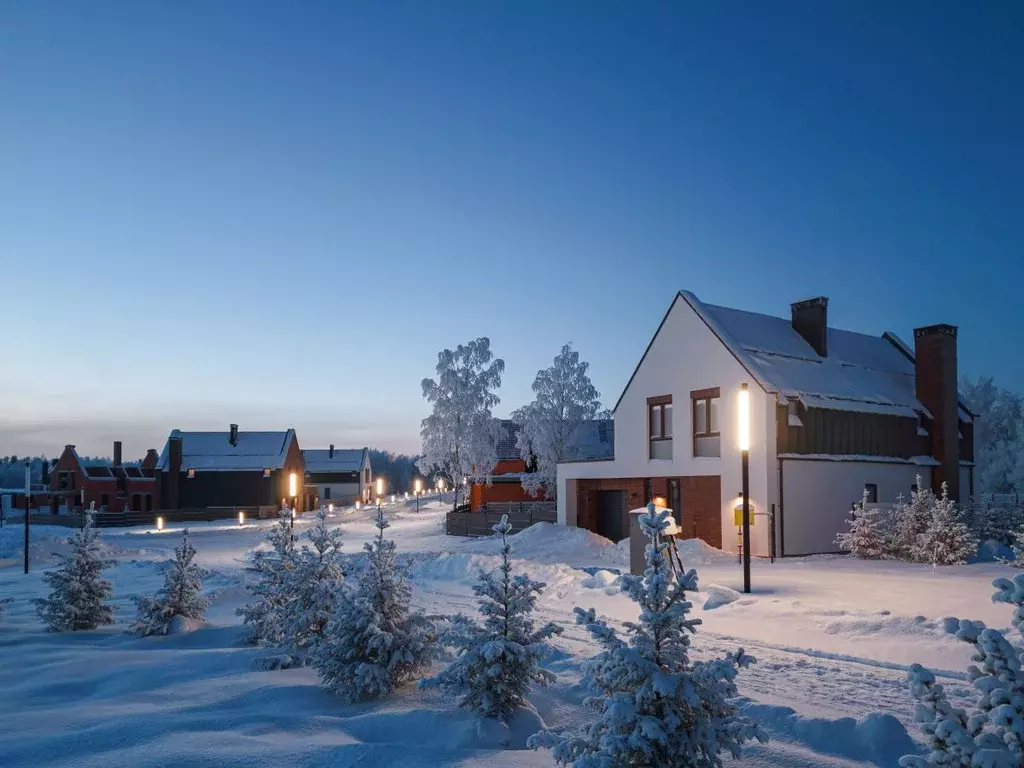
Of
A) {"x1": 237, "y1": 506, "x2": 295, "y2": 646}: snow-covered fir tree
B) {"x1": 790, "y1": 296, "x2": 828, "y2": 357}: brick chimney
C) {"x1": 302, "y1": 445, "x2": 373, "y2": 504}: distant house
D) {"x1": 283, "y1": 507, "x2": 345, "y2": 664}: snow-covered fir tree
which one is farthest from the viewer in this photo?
{"x1": 302, "y1": 445, "x2": 373, "y2": 504}: distant house

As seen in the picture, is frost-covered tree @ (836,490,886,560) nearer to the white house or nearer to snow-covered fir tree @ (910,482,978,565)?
snow-covered fir tree @ (910,482,978,565)

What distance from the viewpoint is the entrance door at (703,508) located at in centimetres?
2391

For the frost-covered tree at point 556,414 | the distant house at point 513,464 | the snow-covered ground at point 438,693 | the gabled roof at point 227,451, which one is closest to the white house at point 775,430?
the snow-covered ground at point 438,693

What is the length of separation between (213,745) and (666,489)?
70.3 feet

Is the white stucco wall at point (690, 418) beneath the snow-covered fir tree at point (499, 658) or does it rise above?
above

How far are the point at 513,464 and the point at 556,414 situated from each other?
1034cm

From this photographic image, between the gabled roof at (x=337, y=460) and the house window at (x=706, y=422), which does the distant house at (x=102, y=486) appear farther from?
the house window at (x=706, y=422)

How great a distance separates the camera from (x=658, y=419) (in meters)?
26.7

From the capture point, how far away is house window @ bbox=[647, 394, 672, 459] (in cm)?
2619

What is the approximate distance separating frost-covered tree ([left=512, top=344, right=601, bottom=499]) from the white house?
1295 cm

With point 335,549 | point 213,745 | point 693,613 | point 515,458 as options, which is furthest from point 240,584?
point 515,458

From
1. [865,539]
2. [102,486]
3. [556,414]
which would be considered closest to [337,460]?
[102,486]

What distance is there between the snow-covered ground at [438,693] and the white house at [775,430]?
6.57 metres

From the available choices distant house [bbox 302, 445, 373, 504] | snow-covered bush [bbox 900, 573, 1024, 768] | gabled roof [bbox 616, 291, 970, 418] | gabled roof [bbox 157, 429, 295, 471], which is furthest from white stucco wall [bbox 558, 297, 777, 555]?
distant house [bbox 302, 445, 373, 504]
